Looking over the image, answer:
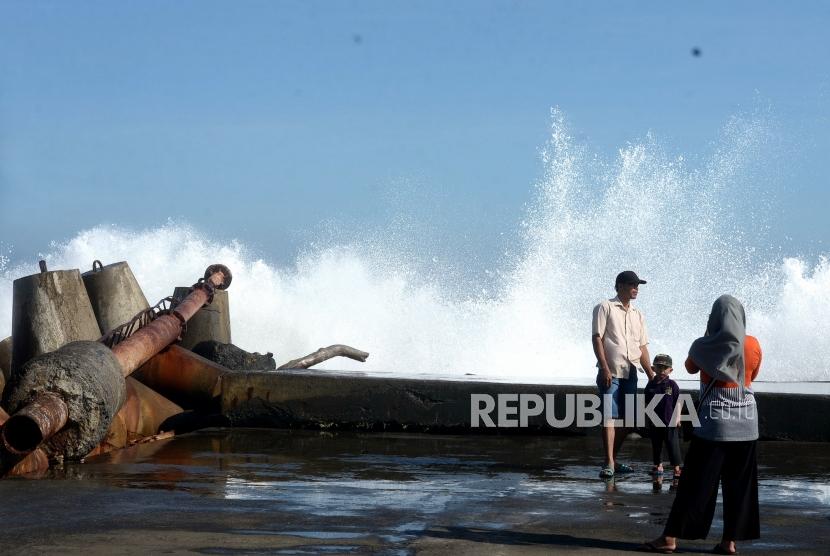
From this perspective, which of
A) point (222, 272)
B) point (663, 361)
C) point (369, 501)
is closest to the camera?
point (369, 501)

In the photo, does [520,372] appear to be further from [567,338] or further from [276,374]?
[276,374]

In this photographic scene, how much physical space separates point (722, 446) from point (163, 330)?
Result: 22.2 feet

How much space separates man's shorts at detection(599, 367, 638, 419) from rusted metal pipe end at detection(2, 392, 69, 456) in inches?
150

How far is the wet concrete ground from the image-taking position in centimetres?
573

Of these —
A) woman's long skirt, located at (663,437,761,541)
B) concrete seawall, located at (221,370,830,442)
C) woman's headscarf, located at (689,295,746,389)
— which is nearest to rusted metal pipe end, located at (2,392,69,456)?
concrete seawall, located at (221,370,830,442)

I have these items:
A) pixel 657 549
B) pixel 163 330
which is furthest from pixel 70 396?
pixel 657 549

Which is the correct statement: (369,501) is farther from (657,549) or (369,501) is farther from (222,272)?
(222,272)

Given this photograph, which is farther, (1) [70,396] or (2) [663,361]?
(1) [70,396]

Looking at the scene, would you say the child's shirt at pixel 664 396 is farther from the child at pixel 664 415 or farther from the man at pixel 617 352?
the man at pixel 617 352

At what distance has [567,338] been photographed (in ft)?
81.0

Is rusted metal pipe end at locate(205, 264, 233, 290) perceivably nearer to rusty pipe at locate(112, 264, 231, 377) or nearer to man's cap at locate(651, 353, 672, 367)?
rusty pipe at locate(112, 264, 231, 377)

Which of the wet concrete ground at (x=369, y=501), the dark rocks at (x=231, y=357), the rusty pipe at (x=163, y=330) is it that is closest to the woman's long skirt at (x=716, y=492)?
the wet concrete ground at (x=369, y=501)

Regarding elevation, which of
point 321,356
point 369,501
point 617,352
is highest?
point 321,356

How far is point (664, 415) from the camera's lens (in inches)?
323
